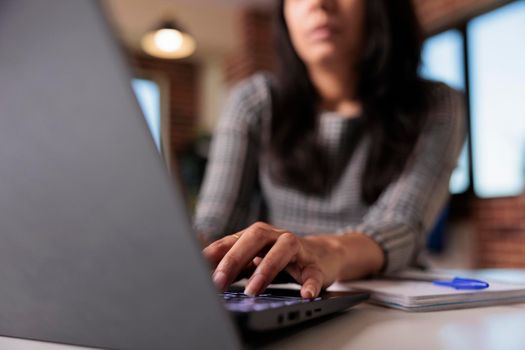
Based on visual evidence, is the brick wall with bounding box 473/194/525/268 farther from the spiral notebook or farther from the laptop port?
the laptop port

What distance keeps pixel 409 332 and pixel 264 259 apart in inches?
5.5

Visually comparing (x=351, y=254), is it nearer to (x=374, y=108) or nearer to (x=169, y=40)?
(x=374, y=108)

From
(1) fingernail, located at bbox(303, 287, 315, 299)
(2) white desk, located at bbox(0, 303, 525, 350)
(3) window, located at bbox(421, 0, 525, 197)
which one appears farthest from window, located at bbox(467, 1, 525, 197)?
(1) fingernail, located at bbox(303, 287, 315, 299)

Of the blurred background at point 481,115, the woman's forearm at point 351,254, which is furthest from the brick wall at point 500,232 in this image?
the woman's forearm at point 351,254

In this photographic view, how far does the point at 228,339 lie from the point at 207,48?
18.2 ft

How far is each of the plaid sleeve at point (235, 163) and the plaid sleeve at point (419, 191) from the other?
287 mm

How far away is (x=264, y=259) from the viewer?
454 mm

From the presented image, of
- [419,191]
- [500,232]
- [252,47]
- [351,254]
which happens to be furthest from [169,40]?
[351,254]

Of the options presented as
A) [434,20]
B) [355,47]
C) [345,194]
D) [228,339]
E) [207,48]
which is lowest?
[228,339]

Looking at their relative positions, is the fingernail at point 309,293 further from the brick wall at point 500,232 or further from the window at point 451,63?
the window at point 451,63

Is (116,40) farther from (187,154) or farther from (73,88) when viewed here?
(187,154)

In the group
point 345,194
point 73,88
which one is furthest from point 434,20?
point 73,88

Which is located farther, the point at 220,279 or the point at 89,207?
the point at 220,279

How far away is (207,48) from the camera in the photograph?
5.55 m
